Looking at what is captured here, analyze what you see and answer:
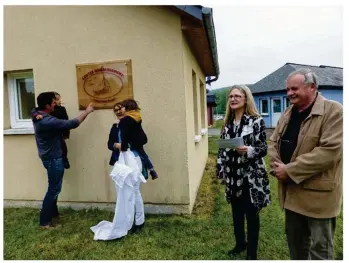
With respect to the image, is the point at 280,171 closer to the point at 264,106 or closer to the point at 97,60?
the point at 97,60

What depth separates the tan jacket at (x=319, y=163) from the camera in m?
2.27

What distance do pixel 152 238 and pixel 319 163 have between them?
2.35 m

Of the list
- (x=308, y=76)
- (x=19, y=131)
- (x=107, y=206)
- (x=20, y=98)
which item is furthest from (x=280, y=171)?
(x=20, y=98)

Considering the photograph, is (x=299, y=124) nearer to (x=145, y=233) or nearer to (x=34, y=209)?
(x=145, y=233)

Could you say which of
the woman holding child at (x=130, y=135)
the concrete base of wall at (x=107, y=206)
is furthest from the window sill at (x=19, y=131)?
the woman holding child at (x=130, y=135)

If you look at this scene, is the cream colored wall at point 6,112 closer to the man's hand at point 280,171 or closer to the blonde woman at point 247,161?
the blonde woman at point 247,161

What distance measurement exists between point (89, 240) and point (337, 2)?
3998 mm

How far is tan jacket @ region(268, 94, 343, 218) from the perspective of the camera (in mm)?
2266

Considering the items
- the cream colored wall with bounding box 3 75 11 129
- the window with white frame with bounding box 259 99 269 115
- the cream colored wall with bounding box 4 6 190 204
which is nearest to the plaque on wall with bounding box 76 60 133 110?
the cream colored wall with bounding box 4 6 190 204

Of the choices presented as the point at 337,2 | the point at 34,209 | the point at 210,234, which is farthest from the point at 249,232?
the point at 34,209

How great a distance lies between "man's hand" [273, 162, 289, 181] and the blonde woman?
30 centimetres

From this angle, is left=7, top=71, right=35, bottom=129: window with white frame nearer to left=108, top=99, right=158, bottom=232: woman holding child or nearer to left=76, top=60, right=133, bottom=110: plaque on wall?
left=76, top=60, right=133, bottom=110: plaque on wall

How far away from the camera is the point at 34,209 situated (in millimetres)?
4918

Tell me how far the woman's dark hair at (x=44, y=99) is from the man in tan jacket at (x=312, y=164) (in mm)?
3083
